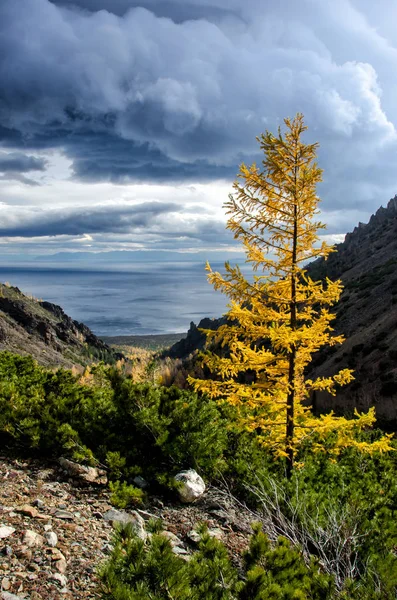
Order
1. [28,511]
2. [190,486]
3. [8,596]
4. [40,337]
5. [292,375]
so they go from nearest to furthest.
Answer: [8,596], [28,511], [190,486], [292,375], [40,337]

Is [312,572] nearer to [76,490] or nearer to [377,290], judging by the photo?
[76,490]

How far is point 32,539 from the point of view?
402cm

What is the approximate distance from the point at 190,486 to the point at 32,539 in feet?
8.20

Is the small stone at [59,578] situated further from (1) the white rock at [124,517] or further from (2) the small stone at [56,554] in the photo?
(1) the white rock at [124,517]

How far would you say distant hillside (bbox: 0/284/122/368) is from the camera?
61688 mm

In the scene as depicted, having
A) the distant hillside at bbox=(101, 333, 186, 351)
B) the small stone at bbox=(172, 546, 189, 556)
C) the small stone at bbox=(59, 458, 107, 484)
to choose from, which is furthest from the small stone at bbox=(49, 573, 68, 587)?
the distant hillside at bbox=(101, 333, 186, 351)

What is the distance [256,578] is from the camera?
121 inches

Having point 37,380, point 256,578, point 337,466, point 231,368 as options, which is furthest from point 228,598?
point 37,380

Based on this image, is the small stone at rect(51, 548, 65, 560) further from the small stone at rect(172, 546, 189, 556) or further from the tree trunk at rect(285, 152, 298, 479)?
the tree trunk at rect(285, 152, 298, 479)

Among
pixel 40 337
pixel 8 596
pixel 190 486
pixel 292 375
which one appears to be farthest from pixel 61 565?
pixel 40 337

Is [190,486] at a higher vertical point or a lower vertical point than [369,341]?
higher

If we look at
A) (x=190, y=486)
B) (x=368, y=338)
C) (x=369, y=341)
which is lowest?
(x=369, y=341)

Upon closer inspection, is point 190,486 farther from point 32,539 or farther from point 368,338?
point 368,338

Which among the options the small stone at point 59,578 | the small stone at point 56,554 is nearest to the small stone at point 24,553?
the small stone at point 56,554
